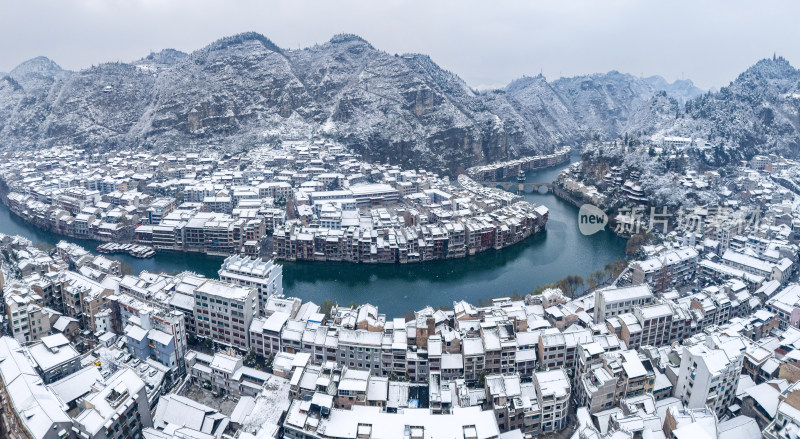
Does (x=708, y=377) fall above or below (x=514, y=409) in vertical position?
above

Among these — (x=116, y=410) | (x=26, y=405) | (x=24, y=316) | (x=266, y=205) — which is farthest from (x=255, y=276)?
(x=266, y=205)

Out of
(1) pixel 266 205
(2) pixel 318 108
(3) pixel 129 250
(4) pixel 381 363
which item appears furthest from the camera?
(2) pixel 318 108

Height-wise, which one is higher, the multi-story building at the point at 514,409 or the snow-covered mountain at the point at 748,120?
the snow-covered mountain at the point at 748,120

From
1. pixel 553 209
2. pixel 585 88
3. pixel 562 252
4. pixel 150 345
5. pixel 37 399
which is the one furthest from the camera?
pixel 585 88

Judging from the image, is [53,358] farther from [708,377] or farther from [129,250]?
[708,377]

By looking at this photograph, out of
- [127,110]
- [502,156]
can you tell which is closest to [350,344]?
[502,156]

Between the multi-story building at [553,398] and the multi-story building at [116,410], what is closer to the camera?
the multi-story building at [116,410]

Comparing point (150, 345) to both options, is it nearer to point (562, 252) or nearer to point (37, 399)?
point (37, 399)

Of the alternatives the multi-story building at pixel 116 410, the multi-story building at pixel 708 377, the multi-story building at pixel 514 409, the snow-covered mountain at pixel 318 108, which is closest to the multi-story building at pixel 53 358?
the multi-story building at pixel 116 410

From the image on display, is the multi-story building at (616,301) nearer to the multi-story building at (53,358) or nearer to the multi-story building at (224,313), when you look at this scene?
the multi-story building at (224,313)
